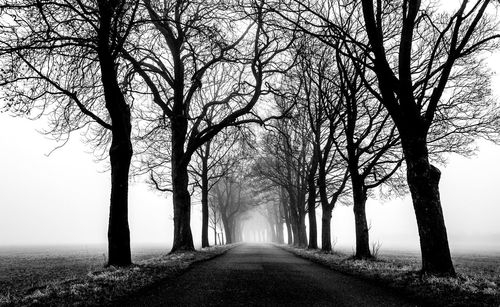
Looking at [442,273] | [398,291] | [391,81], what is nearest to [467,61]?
[391,81]

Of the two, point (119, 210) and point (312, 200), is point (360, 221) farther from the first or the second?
point (119, 210)

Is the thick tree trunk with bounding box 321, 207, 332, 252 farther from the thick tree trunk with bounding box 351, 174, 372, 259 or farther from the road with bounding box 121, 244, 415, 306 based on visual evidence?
the road with bounding box 121, 244, 415, 306

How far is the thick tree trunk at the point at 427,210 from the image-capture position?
28.8 ft

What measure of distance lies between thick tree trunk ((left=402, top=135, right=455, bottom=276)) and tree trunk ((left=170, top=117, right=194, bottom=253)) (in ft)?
40.9

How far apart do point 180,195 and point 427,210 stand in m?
13.5

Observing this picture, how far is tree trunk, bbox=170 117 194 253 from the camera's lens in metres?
19.5

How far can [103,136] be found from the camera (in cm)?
1841

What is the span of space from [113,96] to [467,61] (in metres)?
14.7

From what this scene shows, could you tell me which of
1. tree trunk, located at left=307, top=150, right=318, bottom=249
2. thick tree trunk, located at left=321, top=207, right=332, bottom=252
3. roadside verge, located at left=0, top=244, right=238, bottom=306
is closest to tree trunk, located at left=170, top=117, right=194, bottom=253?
thick tree trunk, located at left=321, top=207, right=332, bottom=252

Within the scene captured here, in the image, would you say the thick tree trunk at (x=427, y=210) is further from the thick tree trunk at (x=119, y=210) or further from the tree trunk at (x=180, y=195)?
the tree trunk at (x=180, y=195)

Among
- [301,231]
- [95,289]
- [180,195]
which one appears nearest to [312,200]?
[301,231]

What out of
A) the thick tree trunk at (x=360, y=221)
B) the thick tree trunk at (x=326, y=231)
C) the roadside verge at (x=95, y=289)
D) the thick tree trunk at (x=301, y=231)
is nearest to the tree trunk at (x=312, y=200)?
the thick tree trunk at (x=326, y=231)

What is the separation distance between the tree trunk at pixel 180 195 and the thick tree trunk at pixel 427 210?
490 inches

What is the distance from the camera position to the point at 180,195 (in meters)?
19.8
